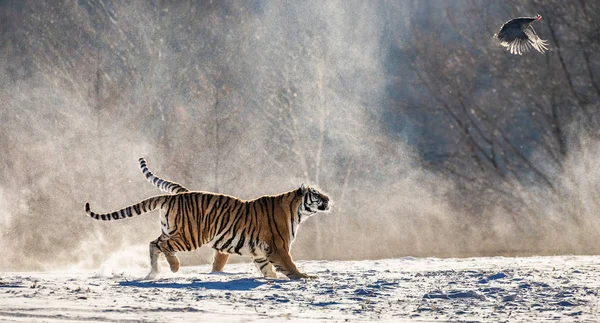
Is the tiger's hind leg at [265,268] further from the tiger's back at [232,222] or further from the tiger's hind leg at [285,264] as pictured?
the tiger's hind leg at [285,264]

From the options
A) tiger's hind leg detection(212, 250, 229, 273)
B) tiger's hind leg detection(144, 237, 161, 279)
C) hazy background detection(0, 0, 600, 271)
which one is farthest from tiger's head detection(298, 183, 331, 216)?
hazy background detection(0, 0, 600, 271)

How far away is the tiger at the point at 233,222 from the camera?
1086 cm

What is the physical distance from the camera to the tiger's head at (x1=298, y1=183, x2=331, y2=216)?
10984 millimetres

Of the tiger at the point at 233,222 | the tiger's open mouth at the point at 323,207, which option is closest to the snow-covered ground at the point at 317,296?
the tiger at the point at 233,222

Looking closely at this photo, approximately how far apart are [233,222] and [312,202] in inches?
32.1

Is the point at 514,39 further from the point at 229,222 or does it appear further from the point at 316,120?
the point at 316,120

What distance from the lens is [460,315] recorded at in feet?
25.8

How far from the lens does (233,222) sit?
10898 mm

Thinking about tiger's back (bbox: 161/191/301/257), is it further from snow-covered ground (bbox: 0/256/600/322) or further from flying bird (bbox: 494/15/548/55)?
flying bird (bbox: 494/15/548/55)

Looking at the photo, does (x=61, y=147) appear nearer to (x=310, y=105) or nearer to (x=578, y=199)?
(x=310, y=105)

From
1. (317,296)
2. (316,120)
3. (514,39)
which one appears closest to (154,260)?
(317,296)

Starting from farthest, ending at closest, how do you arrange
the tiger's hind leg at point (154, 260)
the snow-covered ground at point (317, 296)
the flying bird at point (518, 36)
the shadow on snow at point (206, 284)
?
the flying bird at point (518, 36) < the tiger's hind leg at point (154, 260) < the shadow on snow at point (206, 284) < the snow-covered ground at point (317, 296)

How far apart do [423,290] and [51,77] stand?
21.5m

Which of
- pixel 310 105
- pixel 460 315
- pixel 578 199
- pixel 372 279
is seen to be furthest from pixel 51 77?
pixel 460 315
